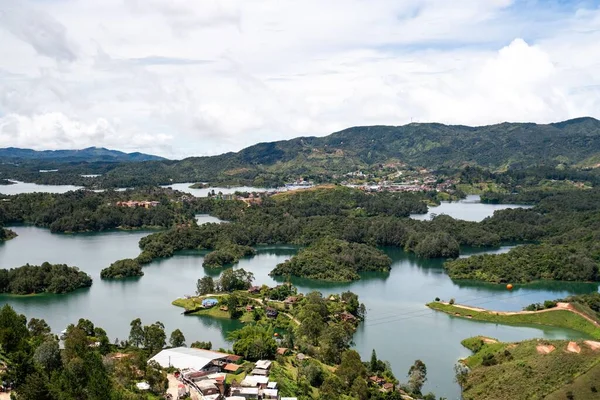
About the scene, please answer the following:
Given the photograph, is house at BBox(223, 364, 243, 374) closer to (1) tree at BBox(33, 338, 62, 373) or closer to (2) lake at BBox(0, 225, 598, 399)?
(2) lake at BBox(0, 225, 598, 399)

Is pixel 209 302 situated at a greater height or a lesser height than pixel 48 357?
lesser

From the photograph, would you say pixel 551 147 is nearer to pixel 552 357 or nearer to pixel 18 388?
pixel 552 357

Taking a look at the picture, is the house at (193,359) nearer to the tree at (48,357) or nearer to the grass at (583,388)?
the tree at (48,357)

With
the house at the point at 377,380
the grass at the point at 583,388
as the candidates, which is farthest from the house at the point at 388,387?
the grass at the point at 583,388

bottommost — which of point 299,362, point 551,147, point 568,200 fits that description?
point 299,362

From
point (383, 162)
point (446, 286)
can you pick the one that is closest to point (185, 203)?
point (446, 286)

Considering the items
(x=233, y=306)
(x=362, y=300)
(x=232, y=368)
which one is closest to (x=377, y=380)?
(x=232, y=368)

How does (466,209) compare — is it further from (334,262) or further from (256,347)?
(256,347)
